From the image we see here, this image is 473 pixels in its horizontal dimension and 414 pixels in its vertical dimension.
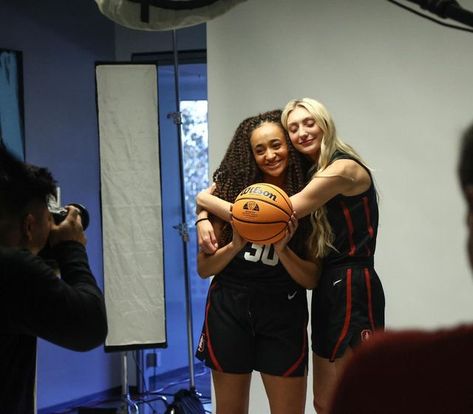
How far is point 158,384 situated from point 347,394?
468cm

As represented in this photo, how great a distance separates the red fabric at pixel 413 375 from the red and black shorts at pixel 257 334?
198 centimetres

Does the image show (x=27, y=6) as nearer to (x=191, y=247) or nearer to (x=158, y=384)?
(x=191, y=247)

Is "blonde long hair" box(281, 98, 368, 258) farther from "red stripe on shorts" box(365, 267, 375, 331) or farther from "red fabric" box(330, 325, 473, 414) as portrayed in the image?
"red fabric" box(330, 325, 473, 414)

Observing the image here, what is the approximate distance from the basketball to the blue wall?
2.35 meters

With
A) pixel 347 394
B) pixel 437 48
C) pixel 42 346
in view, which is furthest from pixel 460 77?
pixel 347 394

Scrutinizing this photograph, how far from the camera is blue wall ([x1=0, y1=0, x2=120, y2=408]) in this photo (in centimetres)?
434

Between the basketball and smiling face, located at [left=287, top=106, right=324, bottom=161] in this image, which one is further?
smiling face, located at [left=287, top=106, right=324, bottom=161]

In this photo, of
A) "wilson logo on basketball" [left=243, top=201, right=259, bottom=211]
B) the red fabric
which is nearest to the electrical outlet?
"wilson logo on basketball" [left=243, top=201, right=259, bottom=211]

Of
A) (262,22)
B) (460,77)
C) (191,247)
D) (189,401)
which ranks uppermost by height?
(262,22)

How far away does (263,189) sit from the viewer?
2.37 metres

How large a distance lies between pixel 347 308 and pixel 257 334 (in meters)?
0.33

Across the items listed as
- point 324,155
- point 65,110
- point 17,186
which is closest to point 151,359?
point 65,110

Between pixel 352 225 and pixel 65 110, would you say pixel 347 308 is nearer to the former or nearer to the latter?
pixel 352 225

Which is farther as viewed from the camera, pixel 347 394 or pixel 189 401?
pixel 189 401
